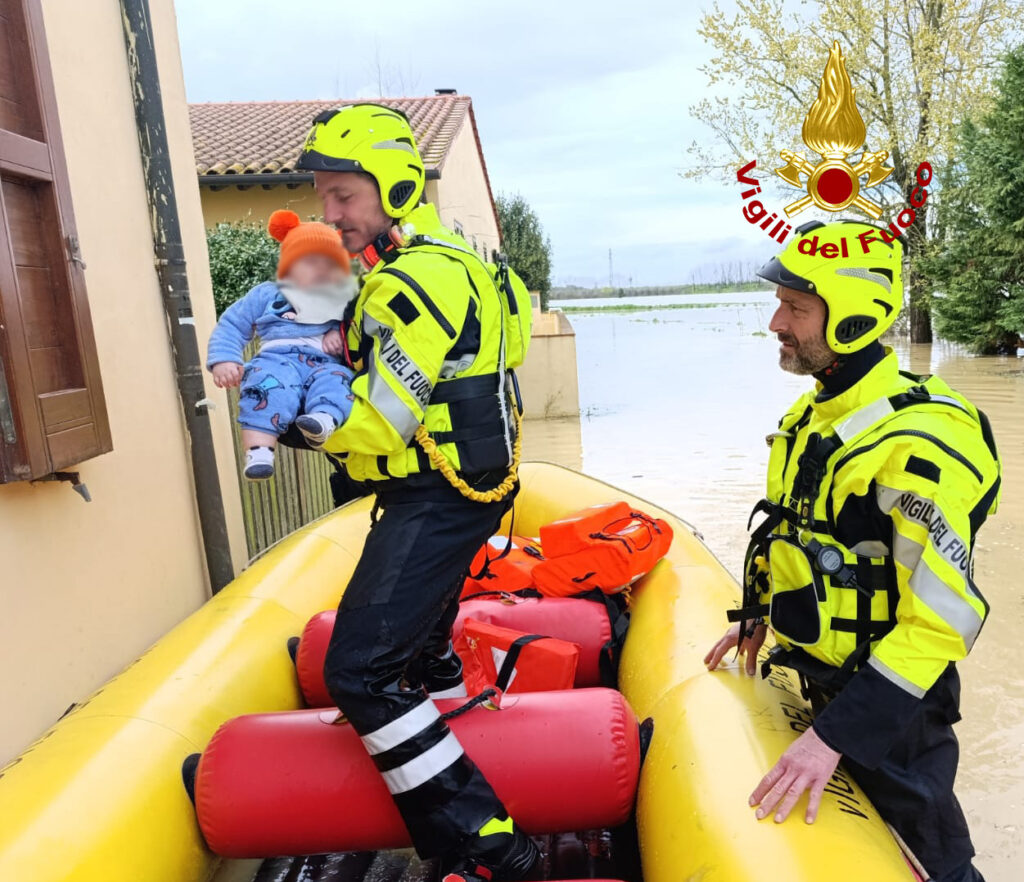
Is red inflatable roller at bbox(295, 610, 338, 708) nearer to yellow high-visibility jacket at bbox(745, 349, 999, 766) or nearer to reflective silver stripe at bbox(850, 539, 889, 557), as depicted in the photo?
yellow high-visibility jacket at bbox(745, 349, 999, 766)

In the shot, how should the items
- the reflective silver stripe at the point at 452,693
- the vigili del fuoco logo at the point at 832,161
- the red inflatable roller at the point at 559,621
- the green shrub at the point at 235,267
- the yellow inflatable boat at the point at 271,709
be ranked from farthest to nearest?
the green shrub at the point at 235,267 < the red inflatable roller at the point at 559,621 < the reflective silver stripe at the point at 452,693 < the yellow inflatable boat at the point at 271,709 < the vigili del fuoco logo at the point at 832,161

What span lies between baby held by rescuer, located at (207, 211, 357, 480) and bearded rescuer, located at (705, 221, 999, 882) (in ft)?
3.65

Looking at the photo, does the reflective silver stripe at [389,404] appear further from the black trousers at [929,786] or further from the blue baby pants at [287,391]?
the black trousers at [929,786]

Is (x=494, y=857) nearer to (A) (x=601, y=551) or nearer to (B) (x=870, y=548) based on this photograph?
(B) (x=870, y=548)

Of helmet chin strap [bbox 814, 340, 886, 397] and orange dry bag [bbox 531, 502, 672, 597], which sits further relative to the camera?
orange dry bag [bbox 531, 502, 672, 597]

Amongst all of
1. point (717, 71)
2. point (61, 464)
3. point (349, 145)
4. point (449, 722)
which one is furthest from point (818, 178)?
point (717, 71)

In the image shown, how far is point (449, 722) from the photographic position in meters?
2.34

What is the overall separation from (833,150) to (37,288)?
2.41 m

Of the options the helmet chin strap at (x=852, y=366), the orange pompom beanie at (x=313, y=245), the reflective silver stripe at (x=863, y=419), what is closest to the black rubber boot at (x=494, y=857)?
the reflective silver stripe at (x=863, y=419)

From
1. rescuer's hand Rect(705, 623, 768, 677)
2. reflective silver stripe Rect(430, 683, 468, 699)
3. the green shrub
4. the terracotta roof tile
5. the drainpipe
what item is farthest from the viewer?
the terracotta roof tile

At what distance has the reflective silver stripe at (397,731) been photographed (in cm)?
207

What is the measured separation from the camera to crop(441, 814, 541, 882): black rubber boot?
6.82ft

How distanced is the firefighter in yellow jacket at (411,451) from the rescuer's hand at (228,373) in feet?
1.15

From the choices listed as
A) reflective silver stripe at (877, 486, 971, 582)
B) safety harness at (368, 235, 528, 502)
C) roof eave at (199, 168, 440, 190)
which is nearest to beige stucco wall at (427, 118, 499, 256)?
roof eave at (199, 168, 440, 190)
